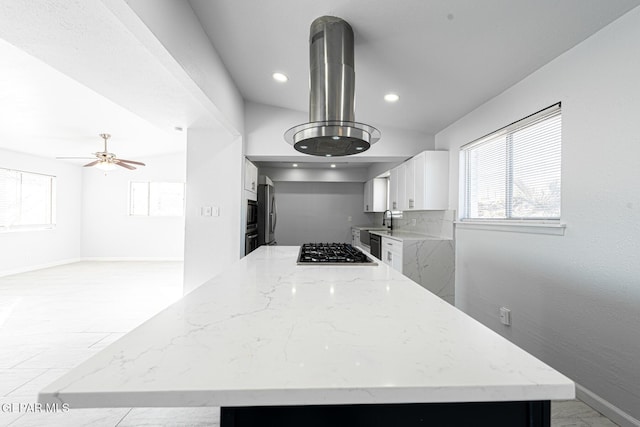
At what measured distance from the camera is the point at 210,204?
3.69 m

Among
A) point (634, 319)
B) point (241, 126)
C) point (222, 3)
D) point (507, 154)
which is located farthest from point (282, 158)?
point (634, 319)

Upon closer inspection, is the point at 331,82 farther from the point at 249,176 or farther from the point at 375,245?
the point at 375,245

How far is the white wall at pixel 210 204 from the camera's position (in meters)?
3.64

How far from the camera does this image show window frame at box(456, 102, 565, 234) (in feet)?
7.19

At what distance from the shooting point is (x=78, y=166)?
7.07 metres

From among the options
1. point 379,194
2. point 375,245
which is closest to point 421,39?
point 375,245

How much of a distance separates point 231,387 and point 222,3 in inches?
94.4

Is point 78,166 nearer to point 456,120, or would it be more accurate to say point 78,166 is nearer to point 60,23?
point 60,23

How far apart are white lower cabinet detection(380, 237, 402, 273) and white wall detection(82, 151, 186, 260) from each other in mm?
5215

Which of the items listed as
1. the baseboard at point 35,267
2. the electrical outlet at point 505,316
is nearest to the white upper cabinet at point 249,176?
the electrical outlet at point 505,316

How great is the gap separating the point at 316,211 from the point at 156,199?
390cm

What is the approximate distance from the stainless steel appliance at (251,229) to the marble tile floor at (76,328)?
4.29ft

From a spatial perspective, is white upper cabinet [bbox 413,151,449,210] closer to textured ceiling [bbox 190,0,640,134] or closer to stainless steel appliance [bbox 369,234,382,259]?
textured ceiling [bbox 190,0,640,134]

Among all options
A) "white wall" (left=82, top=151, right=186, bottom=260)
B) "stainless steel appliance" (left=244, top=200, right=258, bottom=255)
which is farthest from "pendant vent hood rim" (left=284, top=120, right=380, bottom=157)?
"white wall" (left=82, top=151, right=186, bottom=260)
